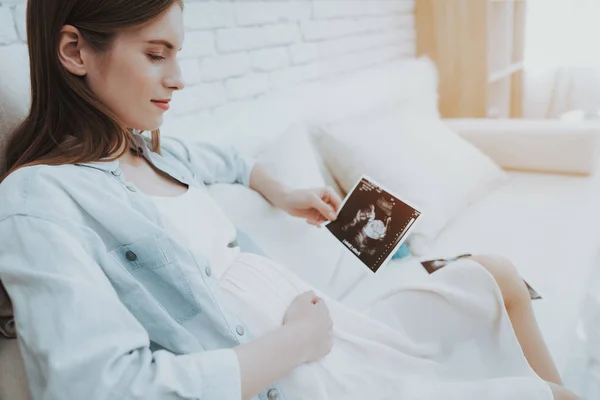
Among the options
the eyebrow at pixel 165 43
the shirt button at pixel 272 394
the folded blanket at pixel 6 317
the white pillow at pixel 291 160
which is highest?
the eyebrow at pixel 165 43

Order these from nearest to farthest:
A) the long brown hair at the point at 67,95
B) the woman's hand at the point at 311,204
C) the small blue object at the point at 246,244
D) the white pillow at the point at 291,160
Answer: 1. the long brown hair at the point at 67,95
2. the small blue object at the point at 246,244
3. the woman's hand at the point at 311,204
4. the white pillow at the point at 291,160

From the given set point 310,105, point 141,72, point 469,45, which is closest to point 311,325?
point 141,72

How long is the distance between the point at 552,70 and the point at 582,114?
0.28 meters

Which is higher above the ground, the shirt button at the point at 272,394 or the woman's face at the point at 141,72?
the woman's face at the point at 141,72

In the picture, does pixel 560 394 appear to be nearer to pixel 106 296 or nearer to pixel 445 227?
pixel 106 296

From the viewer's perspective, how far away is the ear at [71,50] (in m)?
0.69

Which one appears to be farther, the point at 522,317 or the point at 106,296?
the point at 522,317

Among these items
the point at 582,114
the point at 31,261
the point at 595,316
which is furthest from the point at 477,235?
the point at 582,114

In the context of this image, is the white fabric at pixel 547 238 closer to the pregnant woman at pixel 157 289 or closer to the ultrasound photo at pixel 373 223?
the pregnant woman at pixel 157 289

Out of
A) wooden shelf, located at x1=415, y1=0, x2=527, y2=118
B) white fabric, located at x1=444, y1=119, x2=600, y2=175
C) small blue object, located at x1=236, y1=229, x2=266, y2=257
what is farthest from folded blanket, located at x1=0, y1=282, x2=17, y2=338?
wooden shelf, located at x1=415, y1=0, x2=527, y2=118

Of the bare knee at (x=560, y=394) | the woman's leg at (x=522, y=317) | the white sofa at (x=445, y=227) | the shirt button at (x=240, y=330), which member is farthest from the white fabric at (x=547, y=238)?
the shirt button at (x=240, y=330)

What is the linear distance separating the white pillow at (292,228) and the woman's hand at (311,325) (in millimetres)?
287

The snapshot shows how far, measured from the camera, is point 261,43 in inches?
63.5

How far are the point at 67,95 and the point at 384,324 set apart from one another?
62cm
